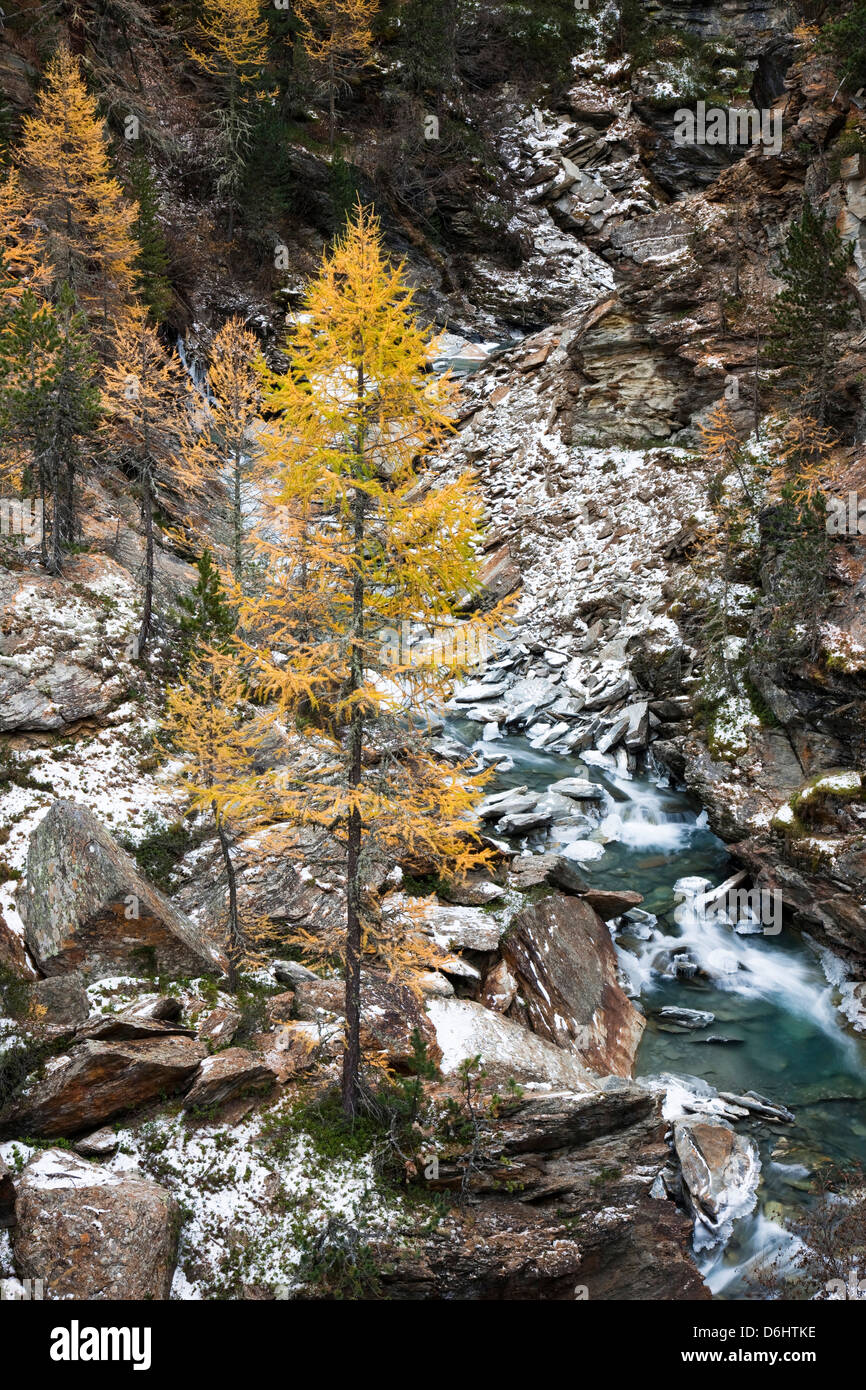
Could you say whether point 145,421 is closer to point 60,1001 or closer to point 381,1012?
point 60,1001

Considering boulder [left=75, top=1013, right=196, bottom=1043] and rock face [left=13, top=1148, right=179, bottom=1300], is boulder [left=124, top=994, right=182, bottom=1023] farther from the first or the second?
rock face [left=13, top=1148, right=179, bottom=1300]

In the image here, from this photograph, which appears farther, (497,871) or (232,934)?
(497,871)

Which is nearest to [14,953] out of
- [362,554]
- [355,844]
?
[355,844]

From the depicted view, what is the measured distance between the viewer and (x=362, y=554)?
8.60 metres

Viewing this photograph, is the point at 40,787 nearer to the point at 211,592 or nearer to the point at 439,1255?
the point at 211,592

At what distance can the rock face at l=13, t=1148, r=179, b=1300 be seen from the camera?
7035 millimetres

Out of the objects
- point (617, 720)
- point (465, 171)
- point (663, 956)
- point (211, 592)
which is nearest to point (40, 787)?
point (211, 592)

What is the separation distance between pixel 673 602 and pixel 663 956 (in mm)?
12918

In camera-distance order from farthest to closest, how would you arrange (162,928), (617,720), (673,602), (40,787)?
(673,602) → (617,720) → (40,787) → (162,928)

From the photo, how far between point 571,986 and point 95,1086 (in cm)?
837

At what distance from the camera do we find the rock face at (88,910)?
11758 millimetres

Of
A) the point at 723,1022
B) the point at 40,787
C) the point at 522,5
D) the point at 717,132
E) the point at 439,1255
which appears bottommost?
the point at 723,1022

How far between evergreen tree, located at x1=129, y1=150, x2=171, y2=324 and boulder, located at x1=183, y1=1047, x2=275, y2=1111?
2726cm

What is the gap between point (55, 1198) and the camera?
7.50 m
